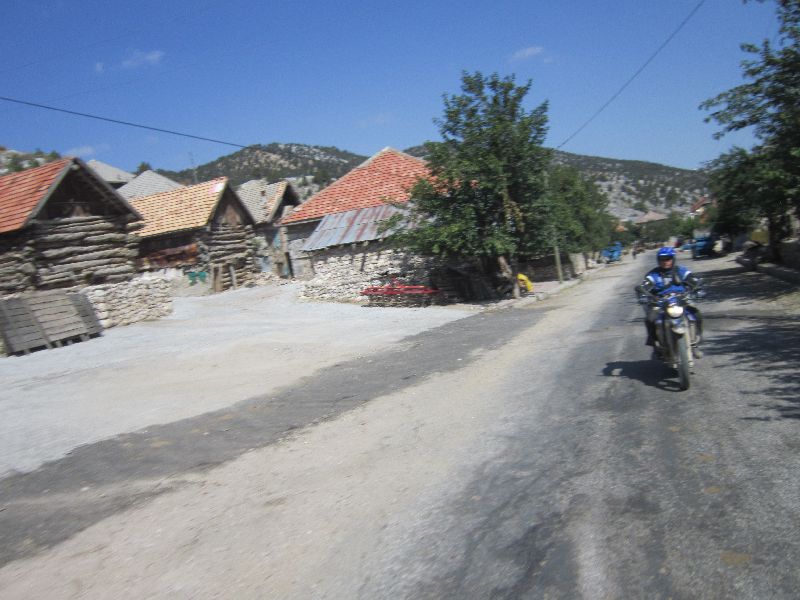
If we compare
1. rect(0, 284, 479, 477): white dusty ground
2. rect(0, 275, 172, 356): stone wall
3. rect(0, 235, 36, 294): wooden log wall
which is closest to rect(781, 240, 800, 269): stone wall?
rect(0, 284, 479, 477): white dusty ground

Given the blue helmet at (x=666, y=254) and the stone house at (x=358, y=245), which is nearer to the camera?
the blue helmet at (x=666, y=254)

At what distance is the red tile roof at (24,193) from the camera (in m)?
19.2

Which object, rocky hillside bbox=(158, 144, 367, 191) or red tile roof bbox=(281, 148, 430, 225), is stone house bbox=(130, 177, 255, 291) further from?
rocky hillside bbox=(158, 144, 367, 191)

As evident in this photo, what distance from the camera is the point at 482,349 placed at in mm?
11898

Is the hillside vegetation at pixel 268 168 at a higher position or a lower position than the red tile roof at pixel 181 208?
higher

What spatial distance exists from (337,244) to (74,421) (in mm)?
16855

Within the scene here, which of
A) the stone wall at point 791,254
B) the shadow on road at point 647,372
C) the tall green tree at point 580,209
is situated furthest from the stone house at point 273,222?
the shadow on road at point 647,372

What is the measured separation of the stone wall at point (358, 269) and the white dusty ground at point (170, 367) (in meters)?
2.65

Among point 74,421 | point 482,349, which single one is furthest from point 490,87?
point 74,421

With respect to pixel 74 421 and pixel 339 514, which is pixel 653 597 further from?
pixel 74 421

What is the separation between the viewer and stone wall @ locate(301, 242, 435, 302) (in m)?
23.5

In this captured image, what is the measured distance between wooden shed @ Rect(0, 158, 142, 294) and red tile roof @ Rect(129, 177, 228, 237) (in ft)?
26.8

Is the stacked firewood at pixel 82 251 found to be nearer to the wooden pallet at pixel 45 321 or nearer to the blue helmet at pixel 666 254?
the wooden pallet at pixel 45 321

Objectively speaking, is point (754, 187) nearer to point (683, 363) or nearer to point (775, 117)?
point (775, 117)
